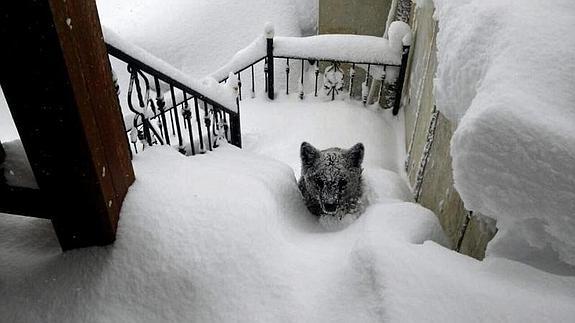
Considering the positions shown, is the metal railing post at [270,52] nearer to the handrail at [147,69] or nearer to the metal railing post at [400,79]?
the metal railing post at [400,79]

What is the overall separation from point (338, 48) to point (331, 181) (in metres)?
3.68

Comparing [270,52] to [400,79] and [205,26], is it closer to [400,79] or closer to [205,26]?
[400,79]

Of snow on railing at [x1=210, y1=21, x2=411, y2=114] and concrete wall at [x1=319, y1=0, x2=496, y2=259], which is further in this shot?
snow on railing at [x1=210, y1=21, x2=411, y2=114]

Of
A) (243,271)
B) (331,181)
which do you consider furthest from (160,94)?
(243,271)

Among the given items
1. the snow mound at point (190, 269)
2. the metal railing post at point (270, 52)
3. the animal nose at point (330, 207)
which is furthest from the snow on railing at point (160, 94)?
the metal railing post at point (270, 52)

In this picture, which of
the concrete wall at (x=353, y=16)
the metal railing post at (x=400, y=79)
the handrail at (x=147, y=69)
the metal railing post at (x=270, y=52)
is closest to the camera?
the handrail at (x=147, y=69)

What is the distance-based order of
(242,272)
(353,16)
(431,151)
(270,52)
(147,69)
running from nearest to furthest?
(242,272)
(147,69)
(431,151)
(270,52)
(353,16)

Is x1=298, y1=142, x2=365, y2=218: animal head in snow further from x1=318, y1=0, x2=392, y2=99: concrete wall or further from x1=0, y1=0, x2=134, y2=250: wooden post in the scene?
x1=318, y1=0, x2=392, y2=99: concrete wall

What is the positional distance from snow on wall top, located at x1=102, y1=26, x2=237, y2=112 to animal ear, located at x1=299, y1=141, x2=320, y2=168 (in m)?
0.88

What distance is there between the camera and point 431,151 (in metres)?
3.94

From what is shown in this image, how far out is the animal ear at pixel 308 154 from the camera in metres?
3.91

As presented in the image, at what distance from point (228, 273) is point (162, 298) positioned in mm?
343

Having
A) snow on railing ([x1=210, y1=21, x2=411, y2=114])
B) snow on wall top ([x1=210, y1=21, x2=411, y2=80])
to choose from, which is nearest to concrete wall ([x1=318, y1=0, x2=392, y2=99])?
snow on railing ([x1=210, y1=21, x2=411, y2=114])

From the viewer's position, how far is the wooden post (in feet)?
5.27
